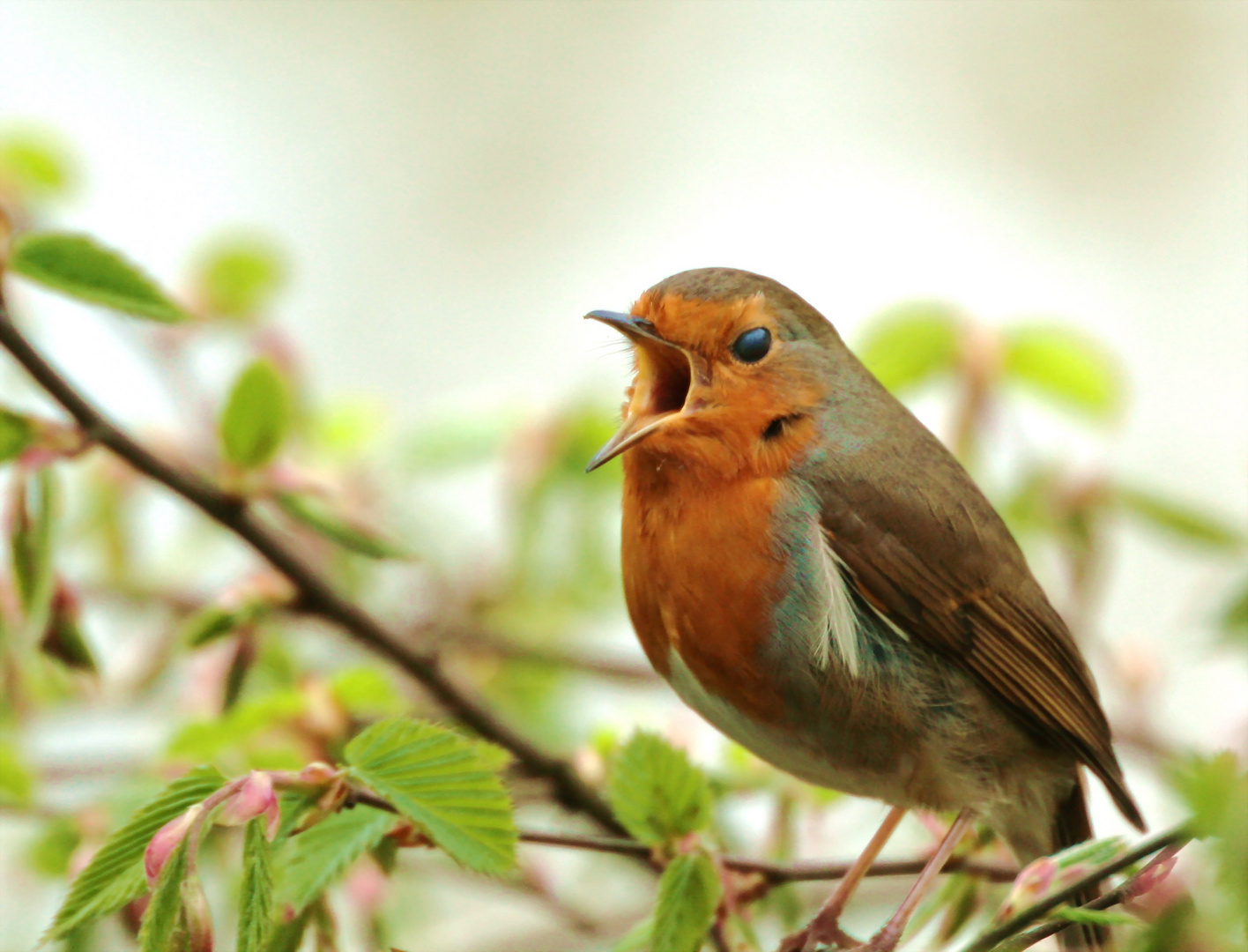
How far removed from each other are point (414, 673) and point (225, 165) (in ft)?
14.6

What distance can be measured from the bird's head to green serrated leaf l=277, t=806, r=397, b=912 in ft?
1.76

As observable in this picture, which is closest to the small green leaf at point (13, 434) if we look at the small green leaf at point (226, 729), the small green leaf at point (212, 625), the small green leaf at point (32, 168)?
the small green leaf at point (212, 625)

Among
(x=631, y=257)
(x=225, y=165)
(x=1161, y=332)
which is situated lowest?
(x=225, y=165)

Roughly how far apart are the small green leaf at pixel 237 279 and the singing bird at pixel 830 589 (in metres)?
0.72

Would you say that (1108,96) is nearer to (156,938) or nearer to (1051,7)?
(1051,7)

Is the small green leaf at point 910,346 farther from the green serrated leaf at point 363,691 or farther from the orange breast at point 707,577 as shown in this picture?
the green serrated leaf at point 363,691

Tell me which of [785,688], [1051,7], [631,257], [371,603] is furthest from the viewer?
[1051,7]

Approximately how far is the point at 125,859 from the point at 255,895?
130 mm

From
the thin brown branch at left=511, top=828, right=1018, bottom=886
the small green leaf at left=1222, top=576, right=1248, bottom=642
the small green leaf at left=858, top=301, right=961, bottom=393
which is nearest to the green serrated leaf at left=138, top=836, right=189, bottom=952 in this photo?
the thin brown branch at left=511, top=828, right=1018, bottom=886

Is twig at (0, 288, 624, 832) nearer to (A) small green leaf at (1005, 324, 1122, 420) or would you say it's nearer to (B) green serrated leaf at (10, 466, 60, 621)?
(B) green serrated leaf at (10, 466, 60, 621)

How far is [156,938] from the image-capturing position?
3.41 feet

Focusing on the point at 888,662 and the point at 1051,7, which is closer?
the point at 888,662

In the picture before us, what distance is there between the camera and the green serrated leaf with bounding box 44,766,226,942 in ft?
3.56

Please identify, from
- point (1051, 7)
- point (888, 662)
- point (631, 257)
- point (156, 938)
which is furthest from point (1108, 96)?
point (156, 938)
